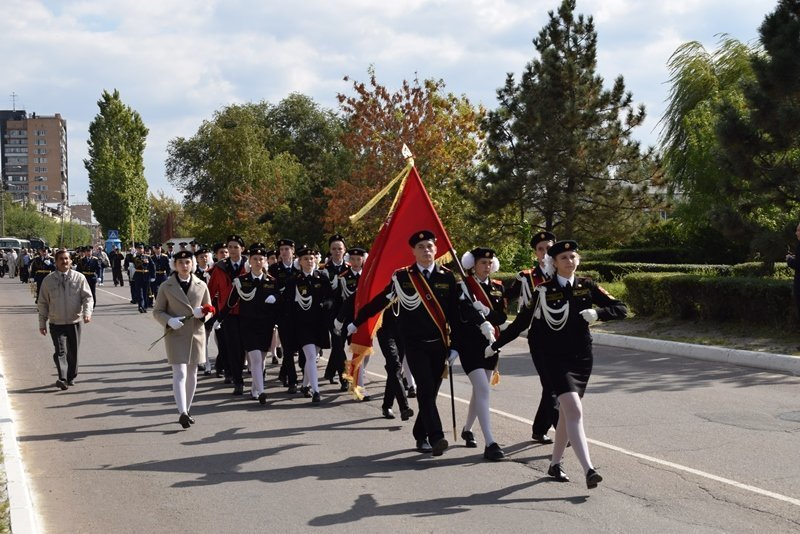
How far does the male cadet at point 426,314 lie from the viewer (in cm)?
817

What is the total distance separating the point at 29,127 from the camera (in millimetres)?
188250

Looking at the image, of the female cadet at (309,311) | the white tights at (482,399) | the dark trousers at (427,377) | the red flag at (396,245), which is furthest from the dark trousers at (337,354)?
the white tights at (482,399)

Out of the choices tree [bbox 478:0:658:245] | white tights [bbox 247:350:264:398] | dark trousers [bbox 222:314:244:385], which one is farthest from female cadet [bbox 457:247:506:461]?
tree [bbox 478:0:658:245]

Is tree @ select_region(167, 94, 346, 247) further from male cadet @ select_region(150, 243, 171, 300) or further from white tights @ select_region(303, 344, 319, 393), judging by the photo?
white tights @ select_region(303, 344, 319, 393)

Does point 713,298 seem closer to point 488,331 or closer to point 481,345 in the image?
point 481,345

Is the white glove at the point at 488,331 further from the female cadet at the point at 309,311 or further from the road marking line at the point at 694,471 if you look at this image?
the female cadet at the point at 309,311

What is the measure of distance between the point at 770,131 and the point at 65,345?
1205cm

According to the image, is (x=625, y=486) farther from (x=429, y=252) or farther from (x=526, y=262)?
(x=526, y=262)

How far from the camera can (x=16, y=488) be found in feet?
22.3

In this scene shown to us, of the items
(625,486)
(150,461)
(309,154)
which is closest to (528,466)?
(625,486)

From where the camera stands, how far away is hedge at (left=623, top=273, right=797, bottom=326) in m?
15.7

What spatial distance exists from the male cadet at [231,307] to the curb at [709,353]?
697 centimetres

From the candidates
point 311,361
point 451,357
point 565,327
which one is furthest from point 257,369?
point 565,327

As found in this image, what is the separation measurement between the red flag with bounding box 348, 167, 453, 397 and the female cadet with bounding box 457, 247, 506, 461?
93 cm
